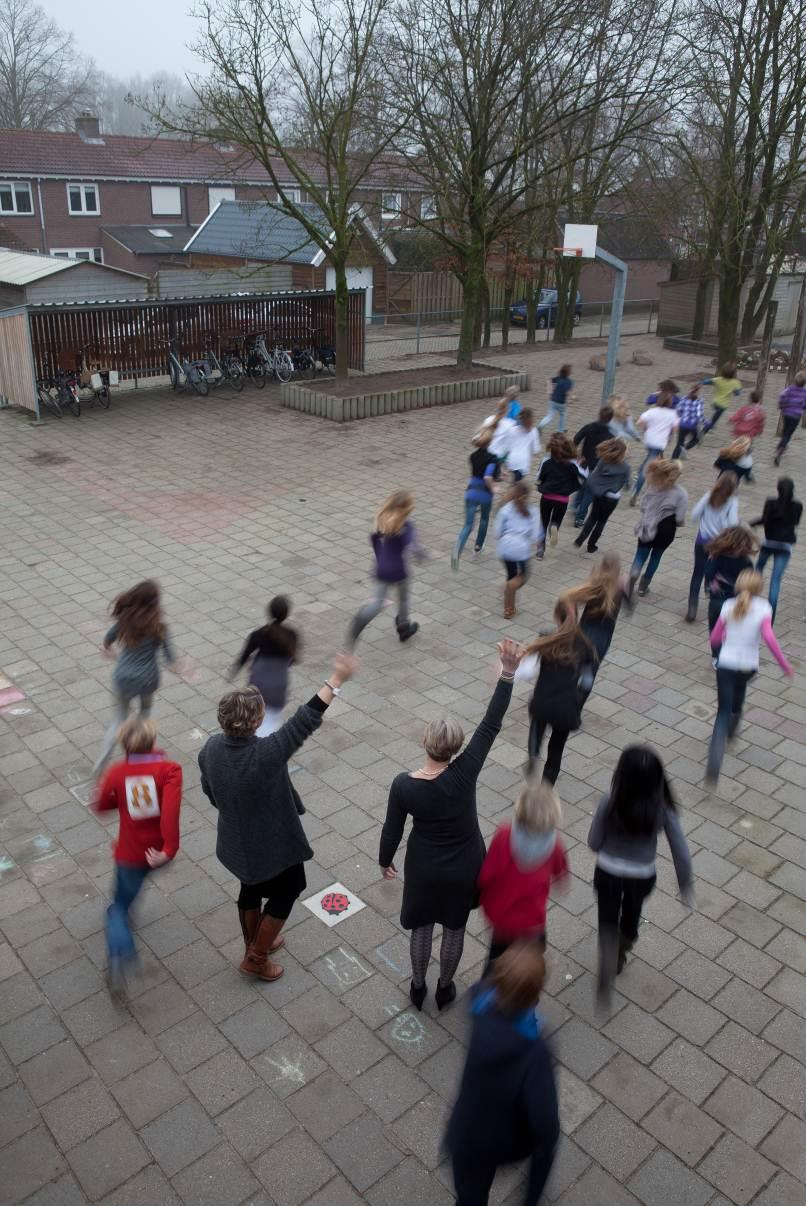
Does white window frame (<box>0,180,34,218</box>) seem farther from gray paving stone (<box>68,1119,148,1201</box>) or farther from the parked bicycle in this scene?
gray paving stone (<box>68,1119,148,1201</box>)

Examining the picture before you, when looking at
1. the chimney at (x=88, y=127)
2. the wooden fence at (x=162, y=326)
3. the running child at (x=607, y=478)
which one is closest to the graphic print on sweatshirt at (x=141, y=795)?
the running child at (x=607, y=478)

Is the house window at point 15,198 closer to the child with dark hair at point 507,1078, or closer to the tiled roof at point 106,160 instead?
the tiled roof at point 106,160

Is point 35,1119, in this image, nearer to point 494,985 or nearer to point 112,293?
point 494,985

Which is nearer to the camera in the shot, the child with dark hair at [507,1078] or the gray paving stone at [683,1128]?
the child with dark hair at [507,1078]

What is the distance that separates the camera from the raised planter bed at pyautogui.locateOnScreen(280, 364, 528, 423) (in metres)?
17.4

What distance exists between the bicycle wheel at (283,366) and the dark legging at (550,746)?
48.5 feet

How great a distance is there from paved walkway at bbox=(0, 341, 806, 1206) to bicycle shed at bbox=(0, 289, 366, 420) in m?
8.11

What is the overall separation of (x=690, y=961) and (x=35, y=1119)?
3307 mm

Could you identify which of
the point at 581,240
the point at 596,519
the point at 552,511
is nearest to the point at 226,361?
the point at 581,240

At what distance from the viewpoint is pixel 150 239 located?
127ft

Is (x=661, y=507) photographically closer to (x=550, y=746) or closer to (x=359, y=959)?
(x=550, y=746)

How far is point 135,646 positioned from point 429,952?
2894mm

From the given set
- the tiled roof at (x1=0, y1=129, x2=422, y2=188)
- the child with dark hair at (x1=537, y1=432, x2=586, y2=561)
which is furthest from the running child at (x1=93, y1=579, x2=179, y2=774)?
the tiled roof at (x1=0, y1=129, x2=422, y2=188)

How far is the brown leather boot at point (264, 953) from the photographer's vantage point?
4.61 meters
